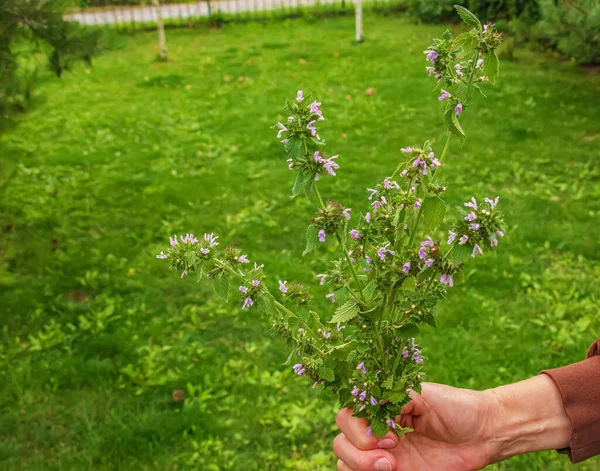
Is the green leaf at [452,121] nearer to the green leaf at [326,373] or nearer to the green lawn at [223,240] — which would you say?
the green leaf at [326,373]

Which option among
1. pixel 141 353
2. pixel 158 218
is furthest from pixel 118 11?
pixel 141 353

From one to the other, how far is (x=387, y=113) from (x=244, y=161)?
2182 millimetres

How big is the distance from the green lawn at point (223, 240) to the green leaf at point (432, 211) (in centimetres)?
242

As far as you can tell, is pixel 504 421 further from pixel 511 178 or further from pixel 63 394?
pixel 511 178

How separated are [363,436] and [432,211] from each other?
2.25 ft

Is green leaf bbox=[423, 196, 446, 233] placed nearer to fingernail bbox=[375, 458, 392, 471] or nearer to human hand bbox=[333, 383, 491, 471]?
fingernail bbox=[375, 458, 392, 471]

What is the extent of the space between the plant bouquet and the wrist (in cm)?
68

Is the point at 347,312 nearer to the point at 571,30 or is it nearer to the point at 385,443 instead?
the point at 385,443

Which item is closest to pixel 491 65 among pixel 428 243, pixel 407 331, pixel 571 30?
pixel 428 243

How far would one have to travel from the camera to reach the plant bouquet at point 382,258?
47.0 inches

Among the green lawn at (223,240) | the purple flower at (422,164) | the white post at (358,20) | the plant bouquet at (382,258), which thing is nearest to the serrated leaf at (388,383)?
the plant bouquet at (382,258)

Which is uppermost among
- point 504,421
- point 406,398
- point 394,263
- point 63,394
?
point 394,263

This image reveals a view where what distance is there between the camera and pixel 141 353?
157 inches

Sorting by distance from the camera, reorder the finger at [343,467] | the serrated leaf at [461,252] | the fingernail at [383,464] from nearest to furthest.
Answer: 1. the serrated leaf at [461,252]
2. the fingernail at [383,464]
3. the finger at [343,467]
